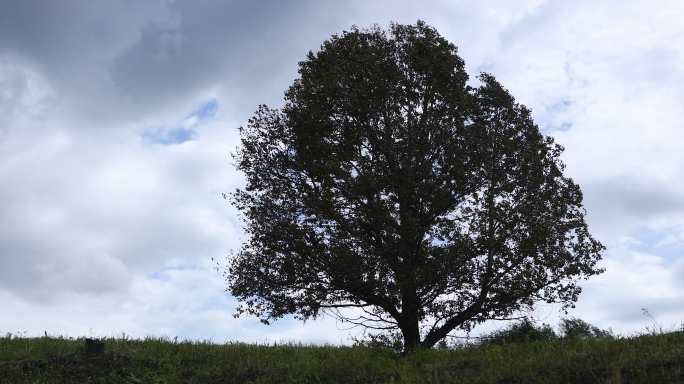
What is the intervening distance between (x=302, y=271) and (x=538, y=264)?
24.2ft

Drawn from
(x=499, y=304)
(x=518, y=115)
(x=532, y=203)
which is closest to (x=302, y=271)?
(x=499, y=304)

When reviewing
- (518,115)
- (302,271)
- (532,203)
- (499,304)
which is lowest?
(499,304)

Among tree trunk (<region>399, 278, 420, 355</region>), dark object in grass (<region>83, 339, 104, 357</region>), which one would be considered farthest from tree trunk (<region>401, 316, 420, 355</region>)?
dark object in grass (<region>83, 339, 104, 357</region>)

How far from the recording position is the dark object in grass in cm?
1356

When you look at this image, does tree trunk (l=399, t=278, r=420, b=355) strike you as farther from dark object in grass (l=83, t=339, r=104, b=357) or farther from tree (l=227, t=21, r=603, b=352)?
dark object in grass (l=83, t=339, r=104, b=357)

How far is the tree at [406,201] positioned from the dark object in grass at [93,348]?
22.3 feet

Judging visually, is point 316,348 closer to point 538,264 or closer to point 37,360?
point 37,360

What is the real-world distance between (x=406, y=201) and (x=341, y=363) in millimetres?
7267

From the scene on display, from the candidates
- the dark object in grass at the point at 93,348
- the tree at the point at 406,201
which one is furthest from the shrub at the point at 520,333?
the dark object in grass at the point at 93,348

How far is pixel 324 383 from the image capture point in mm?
12047

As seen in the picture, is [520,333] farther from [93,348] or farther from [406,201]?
[93,348]

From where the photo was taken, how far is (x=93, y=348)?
44.7 feet

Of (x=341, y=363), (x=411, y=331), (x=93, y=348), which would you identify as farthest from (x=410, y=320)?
(x=93, y=348)

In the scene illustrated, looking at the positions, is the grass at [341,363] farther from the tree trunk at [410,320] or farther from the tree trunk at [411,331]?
the tree trunk at [411,331]
